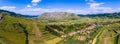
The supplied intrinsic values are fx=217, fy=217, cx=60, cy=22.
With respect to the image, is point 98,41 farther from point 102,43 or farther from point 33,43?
point 33,43

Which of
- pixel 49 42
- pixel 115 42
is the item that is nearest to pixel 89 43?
pixel 115 42

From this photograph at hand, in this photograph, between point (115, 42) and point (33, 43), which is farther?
point (115, 42)

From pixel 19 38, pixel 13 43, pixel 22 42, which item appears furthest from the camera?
pixel 19 38

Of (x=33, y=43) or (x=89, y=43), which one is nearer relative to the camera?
(x=33, y=43)

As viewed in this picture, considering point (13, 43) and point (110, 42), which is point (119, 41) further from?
point (13, 43)

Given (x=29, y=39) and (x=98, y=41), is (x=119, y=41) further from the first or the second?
(x=29, y=39)

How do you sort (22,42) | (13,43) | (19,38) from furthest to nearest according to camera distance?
(19,38)
(22,42)
(13,43)

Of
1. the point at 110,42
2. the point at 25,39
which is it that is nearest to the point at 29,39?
the point at 25,39

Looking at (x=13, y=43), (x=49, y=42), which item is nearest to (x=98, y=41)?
(x=49, y=42)
